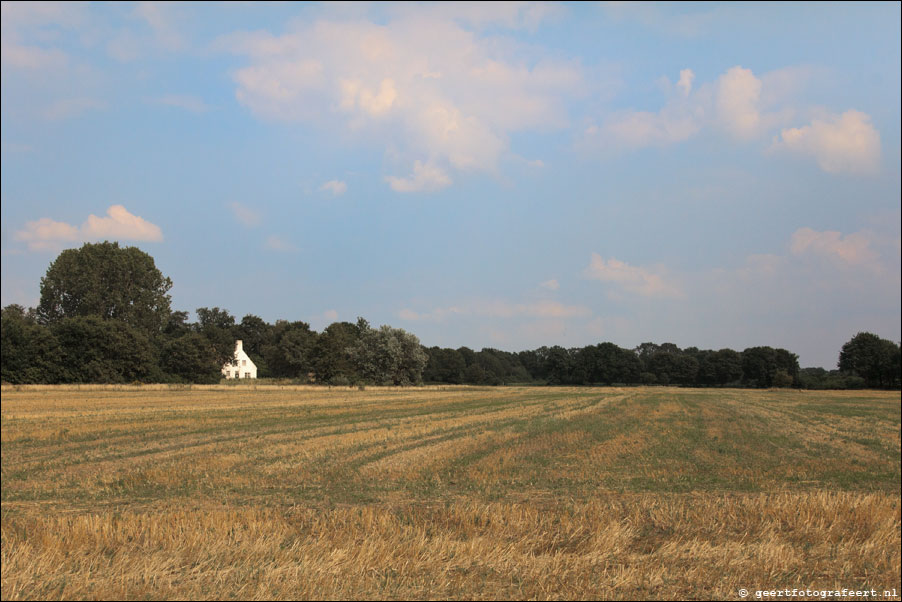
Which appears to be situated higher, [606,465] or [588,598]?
[588,598]

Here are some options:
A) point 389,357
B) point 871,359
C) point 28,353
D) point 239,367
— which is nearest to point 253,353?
point 239,367

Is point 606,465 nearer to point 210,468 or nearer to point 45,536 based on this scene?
point 210,468

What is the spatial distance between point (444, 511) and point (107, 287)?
121479 mm

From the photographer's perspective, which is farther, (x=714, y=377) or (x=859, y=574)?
(x=714, y=377)

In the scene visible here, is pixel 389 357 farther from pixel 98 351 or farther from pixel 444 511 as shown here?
pixel 444 511

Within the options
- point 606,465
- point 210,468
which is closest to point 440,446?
point 606,465

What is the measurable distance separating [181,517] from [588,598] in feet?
25.0

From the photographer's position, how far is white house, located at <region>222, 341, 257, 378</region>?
137 meters

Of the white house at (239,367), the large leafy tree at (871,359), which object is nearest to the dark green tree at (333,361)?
the white house at (239,367)

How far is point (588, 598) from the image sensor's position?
598cm

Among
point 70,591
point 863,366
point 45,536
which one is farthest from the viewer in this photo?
point 863,366

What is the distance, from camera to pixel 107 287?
11369 centimetres

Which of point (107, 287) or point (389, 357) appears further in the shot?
point (389, 357)

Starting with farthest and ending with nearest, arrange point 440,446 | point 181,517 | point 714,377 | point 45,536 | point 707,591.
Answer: point 714,377 < point 440,446 < point 181,517 < point 45,536 < point 707,591
